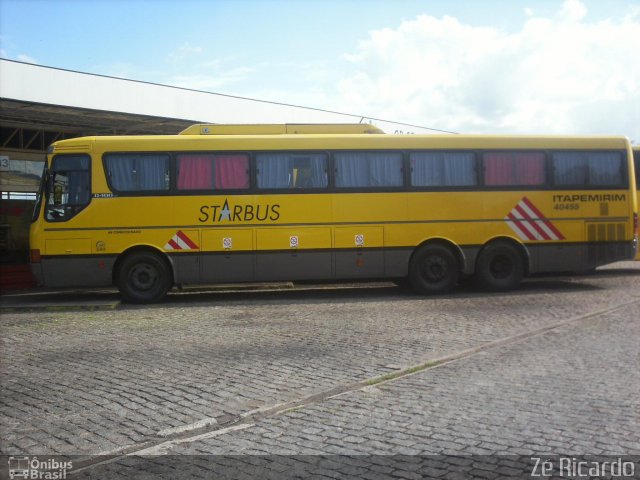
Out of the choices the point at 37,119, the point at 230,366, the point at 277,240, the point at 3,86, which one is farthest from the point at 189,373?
the point at 37,119

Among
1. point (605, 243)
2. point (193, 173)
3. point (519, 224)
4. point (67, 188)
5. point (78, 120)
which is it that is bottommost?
point (605, 243)

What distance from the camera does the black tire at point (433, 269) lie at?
1318cm

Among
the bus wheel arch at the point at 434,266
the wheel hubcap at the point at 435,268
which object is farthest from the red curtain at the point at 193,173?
the wheel hubcap at the point at 435,268

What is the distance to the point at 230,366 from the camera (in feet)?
22.6

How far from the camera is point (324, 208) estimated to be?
507 inches

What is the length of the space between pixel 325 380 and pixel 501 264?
8392 mm

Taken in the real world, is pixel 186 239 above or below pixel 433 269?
above

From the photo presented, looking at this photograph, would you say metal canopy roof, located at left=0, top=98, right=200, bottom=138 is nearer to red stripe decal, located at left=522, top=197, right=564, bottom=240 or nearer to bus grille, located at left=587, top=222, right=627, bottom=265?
red stripe decal, located at left=522, top=197, right=564, bottom=240

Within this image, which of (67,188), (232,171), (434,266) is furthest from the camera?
(434,266)

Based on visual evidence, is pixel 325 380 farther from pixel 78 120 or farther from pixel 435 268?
pixel 78 120

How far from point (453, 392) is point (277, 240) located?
739cm

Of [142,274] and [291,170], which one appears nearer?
[142,274]

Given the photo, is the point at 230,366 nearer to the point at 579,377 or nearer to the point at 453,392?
the point at 453,392

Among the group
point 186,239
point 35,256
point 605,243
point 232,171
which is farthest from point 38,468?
point 605,243
